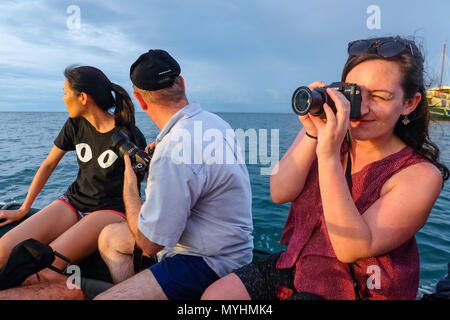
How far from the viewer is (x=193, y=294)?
160 cm

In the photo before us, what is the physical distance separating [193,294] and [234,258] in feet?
0.96

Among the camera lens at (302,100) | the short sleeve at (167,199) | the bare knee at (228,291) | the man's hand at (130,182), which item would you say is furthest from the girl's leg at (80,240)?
the camera lens at (302,100)

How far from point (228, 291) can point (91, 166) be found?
5.84ft

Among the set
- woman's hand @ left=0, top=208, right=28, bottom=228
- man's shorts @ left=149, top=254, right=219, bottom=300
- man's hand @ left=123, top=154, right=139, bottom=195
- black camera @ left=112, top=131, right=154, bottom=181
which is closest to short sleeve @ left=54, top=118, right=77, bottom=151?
woman's hand @ left=0, top=208, right=28, bottom=228

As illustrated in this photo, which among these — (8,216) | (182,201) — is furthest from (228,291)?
(8,216)

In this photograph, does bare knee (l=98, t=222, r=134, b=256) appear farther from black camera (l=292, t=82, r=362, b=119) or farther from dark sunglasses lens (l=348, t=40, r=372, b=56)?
dark sunglasses lens (l=348, t=40, r=372, b=56)

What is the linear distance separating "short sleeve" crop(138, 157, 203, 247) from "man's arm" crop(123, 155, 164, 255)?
6cm

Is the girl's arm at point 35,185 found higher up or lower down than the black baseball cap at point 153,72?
lower down

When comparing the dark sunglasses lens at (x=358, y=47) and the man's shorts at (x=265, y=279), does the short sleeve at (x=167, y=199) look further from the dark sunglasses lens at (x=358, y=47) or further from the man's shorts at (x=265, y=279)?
the dark sunglasses lens at (x=358, y=47)

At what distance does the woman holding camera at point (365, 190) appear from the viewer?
118cm

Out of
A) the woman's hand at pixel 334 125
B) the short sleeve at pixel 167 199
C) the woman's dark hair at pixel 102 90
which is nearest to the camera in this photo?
the woman's hand at pixel 334 125

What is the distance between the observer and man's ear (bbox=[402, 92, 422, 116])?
1.32 meters
